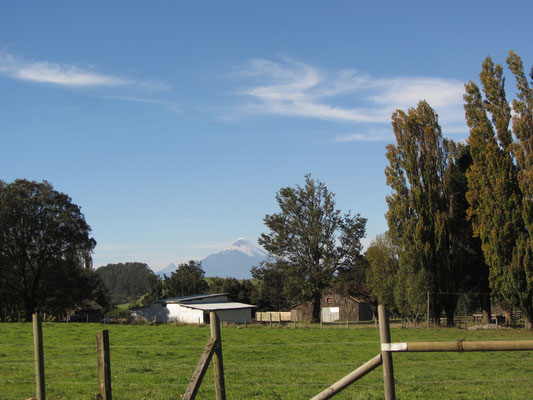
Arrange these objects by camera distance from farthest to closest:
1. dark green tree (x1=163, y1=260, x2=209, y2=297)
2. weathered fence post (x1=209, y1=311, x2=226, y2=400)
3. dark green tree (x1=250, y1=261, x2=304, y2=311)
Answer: dark green tree (x1=163, y1=260, x2=209, y2=297) → dark green tree (x1=250, y1=261, x2=304, y2=311) → weathered fence post (x1=209, y1=311, x2=226, y2=400)

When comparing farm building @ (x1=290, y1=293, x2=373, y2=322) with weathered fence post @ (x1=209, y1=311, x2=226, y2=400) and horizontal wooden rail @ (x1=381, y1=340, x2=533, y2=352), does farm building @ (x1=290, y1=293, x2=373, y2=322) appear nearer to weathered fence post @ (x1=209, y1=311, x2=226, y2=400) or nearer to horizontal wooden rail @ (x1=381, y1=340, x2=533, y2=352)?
weathered fence post @ (x1=209, y1=311, x2=226, y2=400)

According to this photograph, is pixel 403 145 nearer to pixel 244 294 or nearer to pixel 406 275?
pixel 406 275

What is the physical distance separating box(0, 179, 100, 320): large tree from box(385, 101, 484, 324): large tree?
111ft

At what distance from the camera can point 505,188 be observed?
4062cm

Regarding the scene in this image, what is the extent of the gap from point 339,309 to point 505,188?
43.6m

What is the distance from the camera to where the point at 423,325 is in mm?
44688

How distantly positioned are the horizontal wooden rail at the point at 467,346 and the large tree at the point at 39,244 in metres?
56.0

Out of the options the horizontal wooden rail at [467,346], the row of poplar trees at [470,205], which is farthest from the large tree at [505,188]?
the horizontal wooden rail at [467,346]

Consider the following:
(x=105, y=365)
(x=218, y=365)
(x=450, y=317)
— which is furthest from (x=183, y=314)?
(x=218, y=365)

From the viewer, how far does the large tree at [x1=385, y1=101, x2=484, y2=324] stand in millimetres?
45844

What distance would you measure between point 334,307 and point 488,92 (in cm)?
4473

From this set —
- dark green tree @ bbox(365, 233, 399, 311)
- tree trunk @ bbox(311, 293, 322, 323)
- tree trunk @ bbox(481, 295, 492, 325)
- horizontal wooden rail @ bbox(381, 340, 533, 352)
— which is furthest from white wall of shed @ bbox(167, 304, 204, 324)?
horizontal wooden rail @ bbox(381, 340, 533, 352)

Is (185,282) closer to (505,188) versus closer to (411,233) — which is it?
(411,233)

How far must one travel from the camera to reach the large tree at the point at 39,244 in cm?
5650
